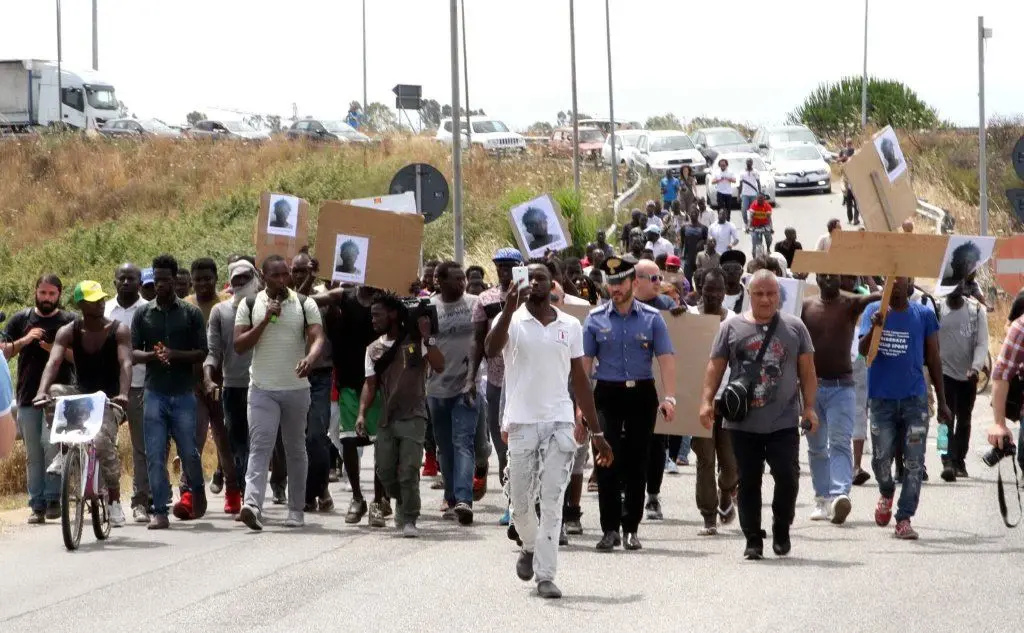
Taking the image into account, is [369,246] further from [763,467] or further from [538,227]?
[538,227]

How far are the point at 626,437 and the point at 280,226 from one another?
271 inches

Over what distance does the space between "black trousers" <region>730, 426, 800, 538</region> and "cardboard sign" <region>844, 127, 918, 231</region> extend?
12.5ft

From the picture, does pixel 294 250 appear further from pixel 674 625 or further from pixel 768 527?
pixel 674 625

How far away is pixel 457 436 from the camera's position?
43.4 ft

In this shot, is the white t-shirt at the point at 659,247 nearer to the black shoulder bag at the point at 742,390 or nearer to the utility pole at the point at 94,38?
the black shoulder bag at the point at 742,390

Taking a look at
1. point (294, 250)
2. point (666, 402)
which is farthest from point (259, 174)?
point (666, 402)

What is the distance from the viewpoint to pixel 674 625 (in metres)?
9.01

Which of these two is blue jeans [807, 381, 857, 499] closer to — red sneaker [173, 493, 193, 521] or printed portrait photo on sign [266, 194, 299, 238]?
red sneaker [173, 493, 193, 521]

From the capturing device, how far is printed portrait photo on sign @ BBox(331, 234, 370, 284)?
14688mm

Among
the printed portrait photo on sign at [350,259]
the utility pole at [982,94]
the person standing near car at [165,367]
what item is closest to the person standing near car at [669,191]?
the utility pole at [982,94]

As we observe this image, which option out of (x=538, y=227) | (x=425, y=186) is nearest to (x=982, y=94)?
(x=538, y=227)

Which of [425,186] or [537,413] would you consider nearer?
[537,413]

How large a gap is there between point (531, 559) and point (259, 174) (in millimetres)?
45053

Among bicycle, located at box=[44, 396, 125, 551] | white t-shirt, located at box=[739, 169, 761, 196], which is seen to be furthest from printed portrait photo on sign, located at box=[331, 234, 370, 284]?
white t-shirt, located at box=[739, 169, 761, 196]
